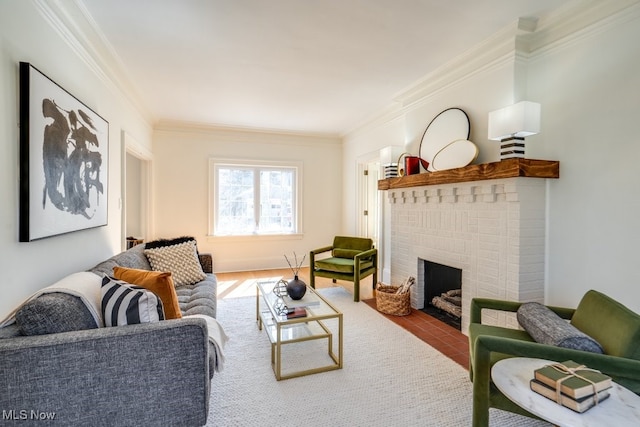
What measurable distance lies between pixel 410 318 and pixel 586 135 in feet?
7.16

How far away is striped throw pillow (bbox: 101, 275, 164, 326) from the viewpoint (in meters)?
1.46

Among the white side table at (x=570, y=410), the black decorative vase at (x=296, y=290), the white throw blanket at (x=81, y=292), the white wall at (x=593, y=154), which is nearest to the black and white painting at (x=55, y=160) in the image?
the white throw blanket at (x=81, y=292)

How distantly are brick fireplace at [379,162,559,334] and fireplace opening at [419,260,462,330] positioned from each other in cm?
11

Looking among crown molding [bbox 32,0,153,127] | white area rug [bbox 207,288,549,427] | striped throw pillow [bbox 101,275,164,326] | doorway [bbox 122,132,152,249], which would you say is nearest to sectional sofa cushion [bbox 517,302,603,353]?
white area rug [bbox 207,288,549,427]

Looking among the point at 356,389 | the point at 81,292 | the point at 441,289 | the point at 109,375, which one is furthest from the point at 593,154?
the point at 81,292

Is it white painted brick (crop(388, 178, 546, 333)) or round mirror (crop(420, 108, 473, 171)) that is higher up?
round mirror (crop(420, 108, 473, 171))

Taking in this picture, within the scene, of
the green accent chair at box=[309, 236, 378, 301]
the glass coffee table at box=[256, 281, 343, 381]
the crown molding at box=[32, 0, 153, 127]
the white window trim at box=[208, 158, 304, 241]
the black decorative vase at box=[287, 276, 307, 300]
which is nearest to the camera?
the crown molding at box=[32, 0, 153, 127]

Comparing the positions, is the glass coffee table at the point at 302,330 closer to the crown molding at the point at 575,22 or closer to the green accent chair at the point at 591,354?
the green accent chair at the point at 591,354

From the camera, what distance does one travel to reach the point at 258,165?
551cm

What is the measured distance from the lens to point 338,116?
4684mm

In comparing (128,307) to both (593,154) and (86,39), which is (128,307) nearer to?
(86,39)

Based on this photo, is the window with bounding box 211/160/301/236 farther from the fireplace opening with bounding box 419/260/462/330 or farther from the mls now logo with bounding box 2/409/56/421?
the mls now logo with bounding box 2/409/56/421

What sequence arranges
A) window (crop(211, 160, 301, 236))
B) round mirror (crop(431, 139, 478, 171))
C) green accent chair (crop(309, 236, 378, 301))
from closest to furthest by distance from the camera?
round mirror (crop(431, 139, 478, 171)), green accent chair (crop(309, 236, 378, 301)), window (crop(211, 160, 301, 236))

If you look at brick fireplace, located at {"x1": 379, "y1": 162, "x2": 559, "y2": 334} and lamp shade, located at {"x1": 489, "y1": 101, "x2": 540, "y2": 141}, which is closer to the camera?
lamp shade, located at {"x1": 489, "y1": 101, "x2": 540, "y2": 141}
